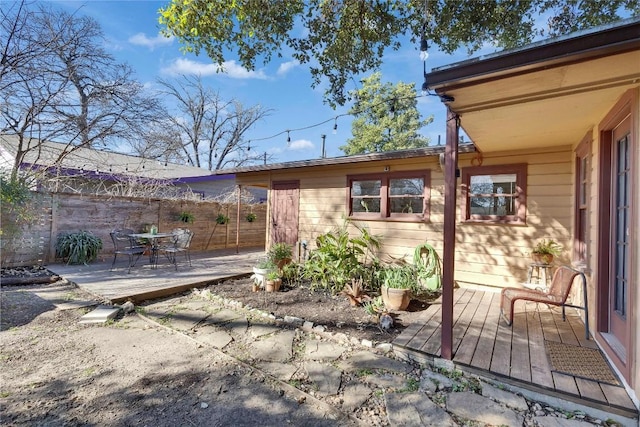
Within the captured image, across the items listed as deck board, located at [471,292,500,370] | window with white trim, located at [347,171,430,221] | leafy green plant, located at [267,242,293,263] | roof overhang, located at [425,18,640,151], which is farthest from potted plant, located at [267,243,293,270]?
roof overhang, located at [425,18,640,151]

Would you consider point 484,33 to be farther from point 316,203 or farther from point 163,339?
point 163,339

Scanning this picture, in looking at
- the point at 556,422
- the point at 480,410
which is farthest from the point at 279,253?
the point at 556,422

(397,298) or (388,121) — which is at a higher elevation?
(388,121)

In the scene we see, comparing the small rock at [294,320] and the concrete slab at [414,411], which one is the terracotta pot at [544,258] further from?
the small rock at [294,320]

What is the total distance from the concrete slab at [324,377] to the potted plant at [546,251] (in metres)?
3.46

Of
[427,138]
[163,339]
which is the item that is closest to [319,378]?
[163,339]

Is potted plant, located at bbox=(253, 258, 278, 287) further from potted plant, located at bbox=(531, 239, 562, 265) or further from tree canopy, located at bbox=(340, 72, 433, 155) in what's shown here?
tree canopy, located at bbox=(340, 72, 433, 155)

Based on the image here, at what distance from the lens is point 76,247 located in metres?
6.25

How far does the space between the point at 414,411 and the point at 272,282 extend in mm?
3106

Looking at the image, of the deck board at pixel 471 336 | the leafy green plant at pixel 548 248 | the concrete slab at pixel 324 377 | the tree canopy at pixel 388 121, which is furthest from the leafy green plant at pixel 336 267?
the tree canopy at pixel 388 121

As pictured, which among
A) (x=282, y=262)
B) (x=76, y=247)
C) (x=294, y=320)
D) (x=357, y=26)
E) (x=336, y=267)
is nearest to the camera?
(x=294, y=320)

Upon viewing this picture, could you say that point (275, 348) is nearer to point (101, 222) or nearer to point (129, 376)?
point (129, 376)

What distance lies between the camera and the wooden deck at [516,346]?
2.04 m

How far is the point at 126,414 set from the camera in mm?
1936
